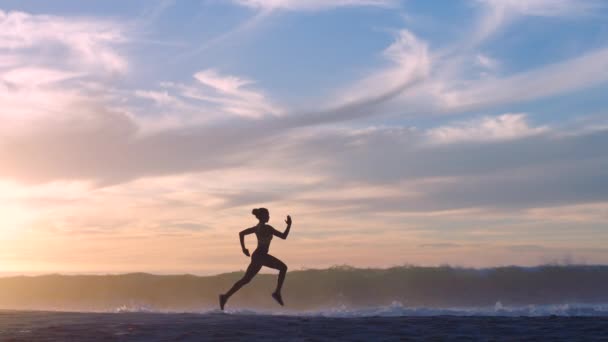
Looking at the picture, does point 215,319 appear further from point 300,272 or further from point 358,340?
point 300,272

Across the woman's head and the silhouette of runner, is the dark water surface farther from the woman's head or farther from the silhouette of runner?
the woman's head

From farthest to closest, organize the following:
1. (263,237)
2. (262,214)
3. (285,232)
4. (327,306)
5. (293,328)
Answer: (327,306) < (262,214) < (263,237) < (285,232) < (293,328)

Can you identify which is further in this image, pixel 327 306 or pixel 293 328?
pixel 327 306

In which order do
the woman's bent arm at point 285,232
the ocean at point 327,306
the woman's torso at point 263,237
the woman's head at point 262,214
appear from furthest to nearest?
1. the woman's head at point 262,214
2. the woman's torso at point 263,237
3. the woman's bent arm at point 285,232
4. the ocean at point 327,306

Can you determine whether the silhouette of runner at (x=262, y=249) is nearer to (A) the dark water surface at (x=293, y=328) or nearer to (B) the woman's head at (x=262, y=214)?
(B) the woman's head at (x=262, y=214)

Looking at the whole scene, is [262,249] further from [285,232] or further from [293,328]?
[293,328]

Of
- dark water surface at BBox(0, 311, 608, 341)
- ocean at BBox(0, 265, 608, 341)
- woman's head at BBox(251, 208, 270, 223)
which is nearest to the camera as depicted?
dark water surface at BBox(0, 311, 608, 341)

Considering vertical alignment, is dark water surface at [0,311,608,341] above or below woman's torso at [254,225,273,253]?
below

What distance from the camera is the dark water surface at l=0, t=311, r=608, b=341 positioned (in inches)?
446

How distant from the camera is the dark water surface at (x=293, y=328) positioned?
11.3 meters

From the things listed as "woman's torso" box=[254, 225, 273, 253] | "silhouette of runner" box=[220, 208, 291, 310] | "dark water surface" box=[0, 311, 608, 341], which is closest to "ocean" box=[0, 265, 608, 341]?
"dark water surface" box=[0, 311, 608, 341]

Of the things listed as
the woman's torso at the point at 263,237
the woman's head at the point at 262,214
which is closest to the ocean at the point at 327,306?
the woman's torso at the point at 263,237

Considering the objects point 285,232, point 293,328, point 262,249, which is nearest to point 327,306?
point 262,249

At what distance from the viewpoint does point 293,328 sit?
12359 mm
